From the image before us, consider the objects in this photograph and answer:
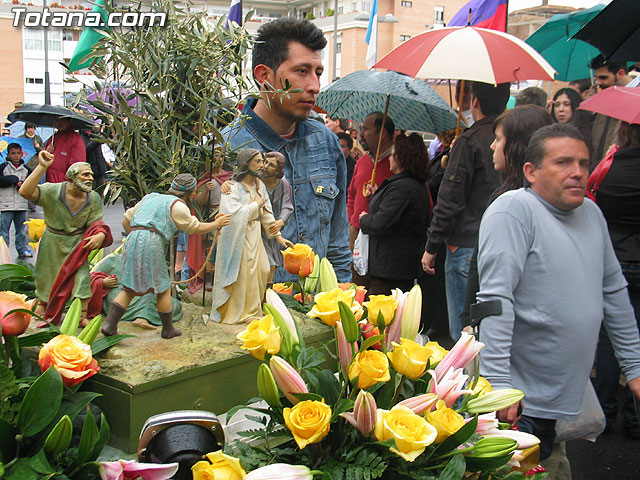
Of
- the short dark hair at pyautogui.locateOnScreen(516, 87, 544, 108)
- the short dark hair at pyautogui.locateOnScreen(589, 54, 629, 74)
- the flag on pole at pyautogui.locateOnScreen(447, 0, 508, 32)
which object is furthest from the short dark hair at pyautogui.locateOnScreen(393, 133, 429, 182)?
the short dark hair at pyautogui.locateOnScreen(589, 54, 629, 74)

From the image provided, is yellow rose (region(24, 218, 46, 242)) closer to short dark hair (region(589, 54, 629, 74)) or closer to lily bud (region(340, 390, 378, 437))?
lily bud (region(340, 390, 378, 437))

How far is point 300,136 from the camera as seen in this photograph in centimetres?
260

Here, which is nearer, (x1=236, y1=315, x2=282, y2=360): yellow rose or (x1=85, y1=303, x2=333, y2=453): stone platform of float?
(x1=236, y1=315, x2=282, y2=360): yellow rose

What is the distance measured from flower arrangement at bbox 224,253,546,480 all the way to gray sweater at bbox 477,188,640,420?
88 centimetres

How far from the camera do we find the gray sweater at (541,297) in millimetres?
2336

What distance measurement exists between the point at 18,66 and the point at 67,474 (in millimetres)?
31625

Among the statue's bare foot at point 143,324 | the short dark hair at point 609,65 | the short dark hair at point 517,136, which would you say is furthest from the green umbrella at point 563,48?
the statue's bare foot at point 143,324

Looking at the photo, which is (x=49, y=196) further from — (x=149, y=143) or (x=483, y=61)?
(x=483, y=61)

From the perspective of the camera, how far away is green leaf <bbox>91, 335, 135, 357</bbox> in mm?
1558

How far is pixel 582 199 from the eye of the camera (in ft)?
7.72

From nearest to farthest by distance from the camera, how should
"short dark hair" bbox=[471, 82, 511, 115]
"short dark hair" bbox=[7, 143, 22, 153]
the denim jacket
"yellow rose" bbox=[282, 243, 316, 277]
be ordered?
"yellow rose" bbox=[282, 243, 316, 277] < the denim jacket < "short dark hair" bbox=[471, 82, 511, 115] < "short dark hair" bbox=[7, 143, 22, 153]

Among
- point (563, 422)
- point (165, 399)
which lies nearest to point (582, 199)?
point (563, 422)

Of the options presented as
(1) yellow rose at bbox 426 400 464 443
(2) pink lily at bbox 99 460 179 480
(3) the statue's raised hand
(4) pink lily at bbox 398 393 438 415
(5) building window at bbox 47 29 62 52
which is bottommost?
(2) pink lily at bbox 99 460 179 480

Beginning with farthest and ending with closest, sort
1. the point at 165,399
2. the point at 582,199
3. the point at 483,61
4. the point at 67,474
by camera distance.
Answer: the point at 483,61, the point at 582,199, the point at 165,399, the point at 67,474
